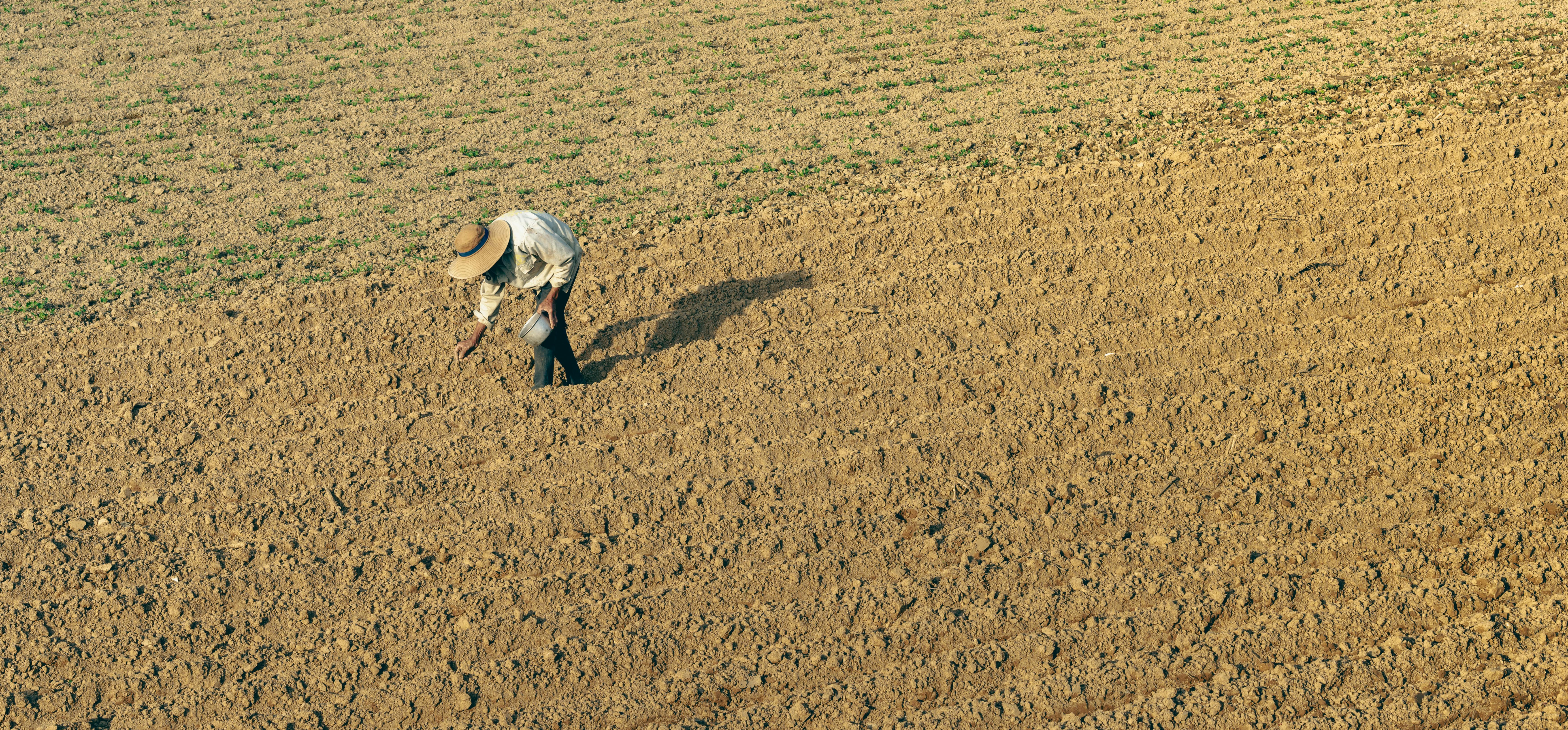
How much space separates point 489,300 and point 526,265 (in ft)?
0.88

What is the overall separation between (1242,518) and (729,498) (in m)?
2.34


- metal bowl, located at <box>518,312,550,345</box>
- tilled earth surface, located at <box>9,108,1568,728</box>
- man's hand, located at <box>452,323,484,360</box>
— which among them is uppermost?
metal bowl, located at <box>518,312,550,345</box>

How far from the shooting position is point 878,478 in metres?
5.96

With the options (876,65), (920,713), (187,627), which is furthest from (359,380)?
(876,65)

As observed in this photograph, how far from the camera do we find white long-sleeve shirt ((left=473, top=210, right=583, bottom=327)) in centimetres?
630

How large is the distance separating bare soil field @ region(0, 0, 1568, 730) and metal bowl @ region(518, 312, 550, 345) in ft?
1.52

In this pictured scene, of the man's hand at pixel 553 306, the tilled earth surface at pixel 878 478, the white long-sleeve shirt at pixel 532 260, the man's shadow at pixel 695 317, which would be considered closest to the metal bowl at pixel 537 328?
the man's hand at pixel 553 306

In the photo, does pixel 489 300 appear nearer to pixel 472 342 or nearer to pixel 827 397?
pixel 472 342

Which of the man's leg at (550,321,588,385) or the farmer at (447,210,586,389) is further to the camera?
the man's leg at (550,321,588,385)

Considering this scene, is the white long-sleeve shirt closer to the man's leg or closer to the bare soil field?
the man's leg

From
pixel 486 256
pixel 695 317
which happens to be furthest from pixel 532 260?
pixel 695 317

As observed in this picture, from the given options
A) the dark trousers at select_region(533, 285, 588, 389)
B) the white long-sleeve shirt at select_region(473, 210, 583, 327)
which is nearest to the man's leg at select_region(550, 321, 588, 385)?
the dark trousers at select_region(533, 285, 588, 389)

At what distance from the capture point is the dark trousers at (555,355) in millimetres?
6398

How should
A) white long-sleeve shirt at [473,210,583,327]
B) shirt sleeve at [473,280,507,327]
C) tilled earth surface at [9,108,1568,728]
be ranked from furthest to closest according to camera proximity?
shirt sleeve at [473,280,507,327], white long-sleeve shirt at [473,210,583,327], tilled earth surface at [9,108,1568,728]
